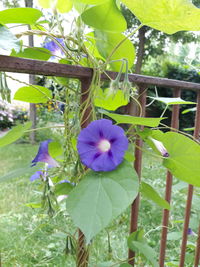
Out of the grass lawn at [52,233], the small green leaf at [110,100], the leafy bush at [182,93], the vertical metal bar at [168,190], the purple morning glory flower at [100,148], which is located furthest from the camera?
the leafy bush at [182,93]

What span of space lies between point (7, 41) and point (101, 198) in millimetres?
280

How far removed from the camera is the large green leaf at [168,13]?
457 mm

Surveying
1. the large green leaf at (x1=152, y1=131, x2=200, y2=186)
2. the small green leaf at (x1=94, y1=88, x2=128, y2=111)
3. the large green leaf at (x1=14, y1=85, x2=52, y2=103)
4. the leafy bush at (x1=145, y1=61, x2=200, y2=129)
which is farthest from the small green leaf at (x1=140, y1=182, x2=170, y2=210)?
the leafy bush at (x1=145, y1=61, x2=200, y2=129)

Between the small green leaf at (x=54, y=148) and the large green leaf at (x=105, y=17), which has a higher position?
the large green leaf at (x=105, y=17)

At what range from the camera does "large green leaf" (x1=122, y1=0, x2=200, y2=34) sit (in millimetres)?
457

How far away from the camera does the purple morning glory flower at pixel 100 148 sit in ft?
1.66

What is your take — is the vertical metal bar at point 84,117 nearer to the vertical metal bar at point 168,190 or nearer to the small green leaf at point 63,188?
the small green leaf at point 63,188

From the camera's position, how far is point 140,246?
2.37ft

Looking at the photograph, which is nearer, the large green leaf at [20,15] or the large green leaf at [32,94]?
the large green leaf at [20,15]

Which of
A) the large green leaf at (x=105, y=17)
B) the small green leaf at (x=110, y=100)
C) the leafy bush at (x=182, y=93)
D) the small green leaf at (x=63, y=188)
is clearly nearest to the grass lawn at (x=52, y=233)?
the small green leaf at (x=63, y=188)

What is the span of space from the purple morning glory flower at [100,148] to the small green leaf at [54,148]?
16 centimetres

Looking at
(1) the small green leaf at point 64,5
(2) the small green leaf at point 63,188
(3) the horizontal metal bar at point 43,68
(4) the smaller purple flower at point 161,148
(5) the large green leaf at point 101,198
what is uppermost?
(1) the small green leaf at point 64,5

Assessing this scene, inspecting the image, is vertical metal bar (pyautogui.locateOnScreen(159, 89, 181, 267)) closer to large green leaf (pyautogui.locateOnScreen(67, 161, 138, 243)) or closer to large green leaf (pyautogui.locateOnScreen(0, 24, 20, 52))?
large green leaf (pyautogui.locateOnScreen(67, 161, 138, 243))

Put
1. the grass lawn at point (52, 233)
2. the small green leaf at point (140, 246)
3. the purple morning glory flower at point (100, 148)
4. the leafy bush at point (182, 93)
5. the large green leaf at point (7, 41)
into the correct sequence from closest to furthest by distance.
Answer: the large green leaf at point (7, 41) → the purple morning glory flower at point (100, 148) → the small green leaf at point (140, 246) → the grass lawn at point (52, 233) → the leafy bush at point (182, 93)
